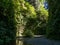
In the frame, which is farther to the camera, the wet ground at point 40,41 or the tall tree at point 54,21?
the wet ground at point 40,41

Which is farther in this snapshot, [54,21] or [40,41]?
[40,41]

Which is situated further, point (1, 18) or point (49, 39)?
point (1, 18)

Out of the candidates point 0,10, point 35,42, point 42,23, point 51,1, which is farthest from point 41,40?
point 42,23

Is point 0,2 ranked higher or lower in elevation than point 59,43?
higher

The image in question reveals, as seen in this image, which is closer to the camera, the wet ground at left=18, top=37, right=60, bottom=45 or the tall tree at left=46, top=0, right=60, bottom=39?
the tall tree at left=46, top=0, right=60, bottom=39

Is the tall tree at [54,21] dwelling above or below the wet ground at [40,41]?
above

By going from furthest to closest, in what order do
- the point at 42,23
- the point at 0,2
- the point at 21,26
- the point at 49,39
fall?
the point at 42,23
the point at 21,26
the point at 0,2
the point at 49,39

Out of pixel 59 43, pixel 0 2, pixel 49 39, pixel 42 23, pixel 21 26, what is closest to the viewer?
pixel 59 43

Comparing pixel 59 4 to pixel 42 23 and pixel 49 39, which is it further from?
pixel 42 23

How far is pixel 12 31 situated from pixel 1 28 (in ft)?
1.88

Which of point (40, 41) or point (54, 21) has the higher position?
point (54, 21)

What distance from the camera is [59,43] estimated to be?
6.28 meters

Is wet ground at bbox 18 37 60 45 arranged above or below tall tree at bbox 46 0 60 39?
below

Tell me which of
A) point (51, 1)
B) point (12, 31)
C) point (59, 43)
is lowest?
point (59, 43)
